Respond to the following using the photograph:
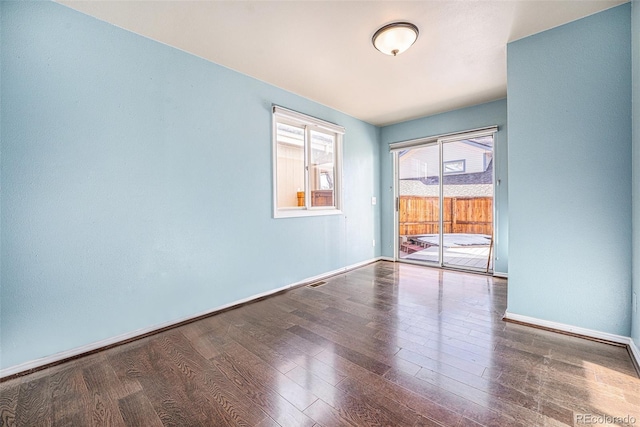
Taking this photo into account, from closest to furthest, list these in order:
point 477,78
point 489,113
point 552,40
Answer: point 552,40 → point 477,78 → point 489,113

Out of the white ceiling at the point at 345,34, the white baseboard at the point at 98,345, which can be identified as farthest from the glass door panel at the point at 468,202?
the white baseboard at the point at 98,345

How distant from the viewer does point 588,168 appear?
2.21 m

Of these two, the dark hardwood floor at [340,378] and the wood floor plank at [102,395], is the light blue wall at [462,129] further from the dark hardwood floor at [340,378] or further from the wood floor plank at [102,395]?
the wood floor plank at [102,395]

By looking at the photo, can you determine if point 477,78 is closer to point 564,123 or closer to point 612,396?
point 564,123

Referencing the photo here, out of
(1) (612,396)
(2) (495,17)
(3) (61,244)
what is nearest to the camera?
(1) (612,396)

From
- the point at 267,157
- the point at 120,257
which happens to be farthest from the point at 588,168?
the point at 120,257

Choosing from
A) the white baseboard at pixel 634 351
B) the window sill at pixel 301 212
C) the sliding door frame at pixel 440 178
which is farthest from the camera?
the sliding door frame at pixel 440 178

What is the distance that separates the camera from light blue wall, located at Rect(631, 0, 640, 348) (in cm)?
188

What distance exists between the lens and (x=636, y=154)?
6.37 feet

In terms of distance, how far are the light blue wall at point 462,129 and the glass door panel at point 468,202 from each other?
0.50 ft

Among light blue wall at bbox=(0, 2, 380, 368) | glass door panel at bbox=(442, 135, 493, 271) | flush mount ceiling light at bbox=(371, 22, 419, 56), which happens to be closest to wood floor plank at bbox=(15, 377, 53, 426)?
light blue wall at bbox=(0, 2, 380, 368)

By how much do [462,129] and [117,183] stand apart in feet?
15.4

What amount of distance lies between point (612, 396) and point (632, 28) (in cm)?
260

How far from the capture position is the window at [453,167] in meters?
4.45
